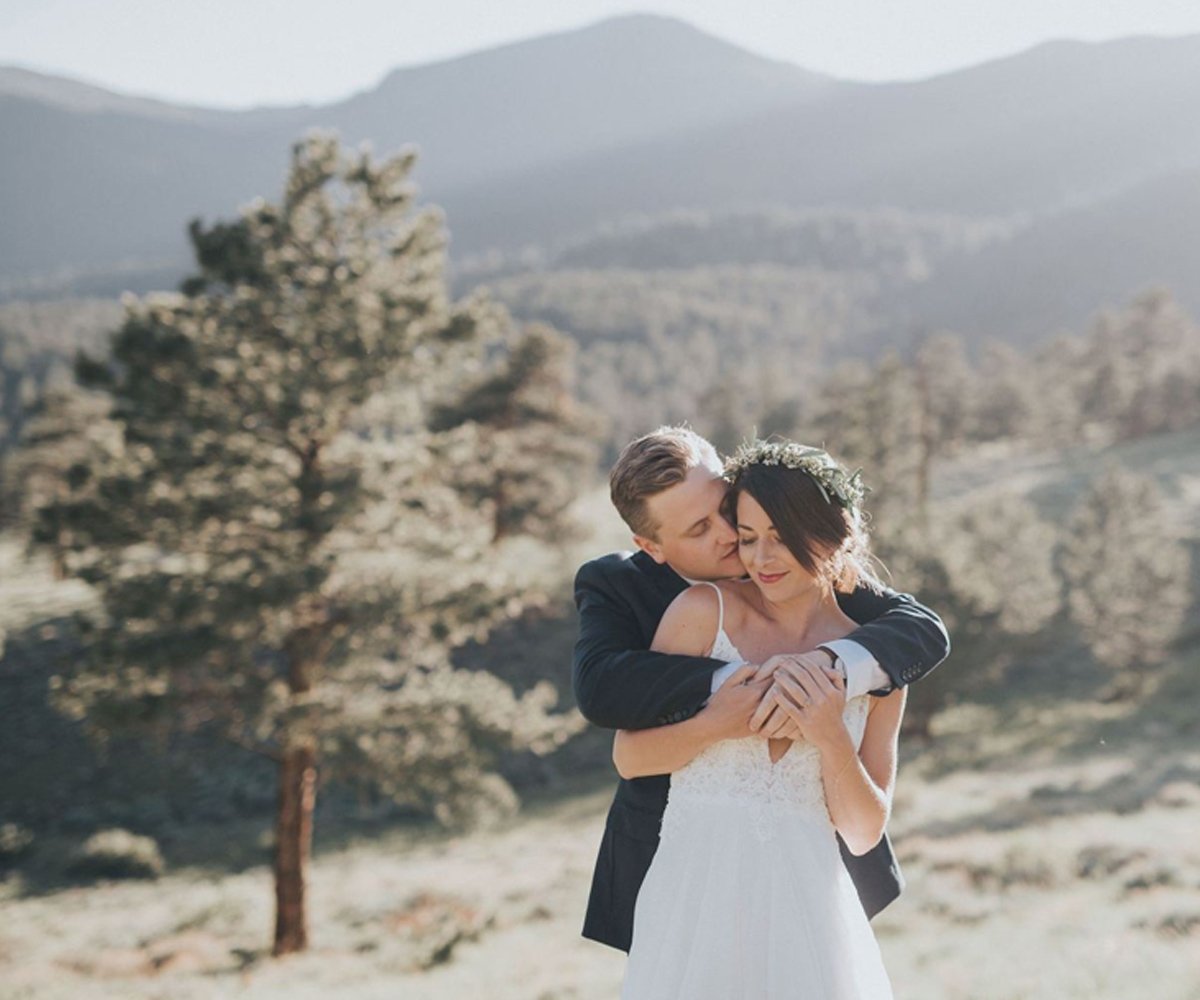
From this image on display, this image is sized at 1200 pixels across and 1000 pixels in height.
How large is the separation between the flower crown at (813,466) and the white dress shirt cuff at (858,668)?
501 millimetres

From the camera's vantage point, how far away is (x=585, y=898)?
19.3 metres

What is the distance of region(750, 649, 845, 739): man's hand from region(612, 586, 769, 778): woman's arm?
0.03 metres

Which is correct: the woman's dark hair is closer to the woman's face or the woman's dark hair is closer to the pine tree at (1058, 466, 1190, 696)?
the woman's face

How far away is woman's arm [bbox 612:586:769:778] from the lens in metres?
3.27

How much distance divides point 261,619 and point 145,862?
1852cm

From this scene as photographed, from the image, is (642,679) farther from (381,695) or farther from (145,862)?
(145,862)

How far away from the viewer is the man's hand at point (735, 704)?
3252 millimetres

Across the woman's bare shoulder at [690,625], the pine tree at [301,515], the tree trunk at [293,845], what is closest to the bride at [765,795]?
the woman's bare shoulder at [690,625]

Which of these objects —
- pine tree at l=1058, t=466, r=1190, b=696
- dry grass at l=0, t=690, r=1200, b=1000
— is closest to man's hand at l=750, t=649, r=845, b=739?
dry grass at l=0, t=690, r=1200, b=1000

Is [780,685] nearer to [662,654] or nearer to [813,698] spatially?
[813,698]

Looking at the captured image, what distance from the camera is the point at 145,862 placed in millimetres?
27172

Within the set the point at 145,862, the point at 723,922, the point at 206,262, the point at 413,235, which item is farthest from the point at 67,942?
the point at 723,922

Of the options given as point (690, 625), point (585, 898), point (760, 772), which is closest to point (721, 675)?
point (690, 625)

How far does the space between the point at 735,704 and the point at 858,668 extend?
0.43 metres
